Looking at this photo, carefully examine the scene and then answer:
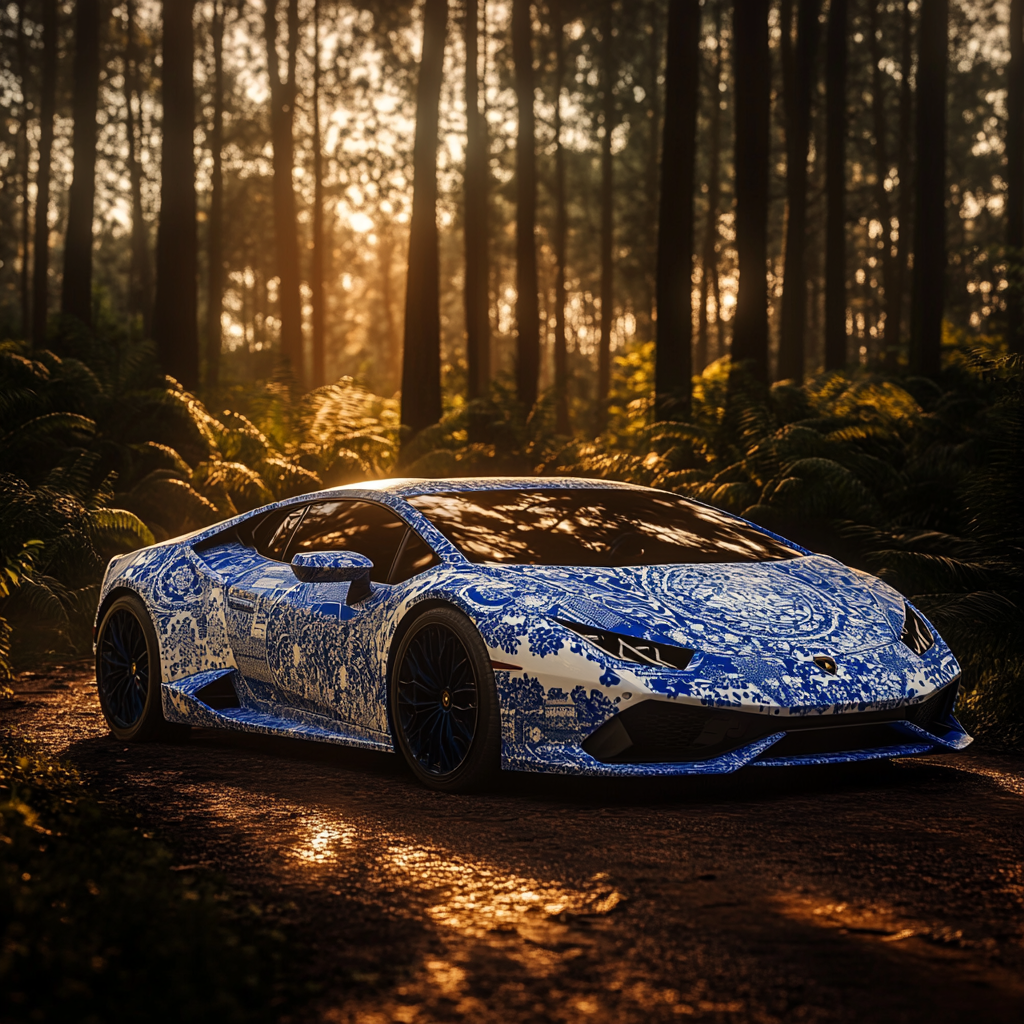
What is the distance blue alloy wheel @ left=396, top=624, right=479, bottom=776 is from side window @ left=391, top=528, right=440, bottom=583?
39cm

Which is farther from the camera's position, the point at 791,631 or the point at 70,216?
the point at 70,216

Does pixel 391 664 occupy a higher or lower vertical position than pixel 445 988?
higher

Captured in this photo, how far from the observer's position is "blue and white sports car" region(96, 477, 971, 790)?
4.98 m

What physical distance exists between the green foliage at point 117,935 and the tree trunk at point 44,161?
33066mm

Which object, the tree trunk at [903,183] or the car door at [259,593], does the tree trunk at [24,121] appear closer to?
the tree trunk at [903,183]

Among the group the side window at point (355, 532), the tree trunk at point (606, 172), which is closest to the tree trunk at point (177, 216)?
the side window at point (355, 532)

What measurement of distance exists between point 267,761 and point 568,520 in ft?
6.09

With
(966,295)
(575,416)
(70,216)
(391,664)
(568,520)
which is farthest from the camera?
(966,295)

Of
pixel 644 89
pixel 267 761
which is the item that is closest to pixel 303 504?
pixel 267 761

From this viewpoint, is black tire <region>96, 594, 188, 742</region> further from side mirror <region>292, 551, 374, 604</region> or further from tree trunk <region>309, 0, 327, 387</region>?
tree trunk <region>309, 0, 327, 387</region>

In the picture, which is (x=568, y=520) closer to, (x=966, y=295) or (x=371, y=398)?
(x=371, y=398)

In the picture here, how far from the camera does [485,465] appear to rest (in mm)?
17031

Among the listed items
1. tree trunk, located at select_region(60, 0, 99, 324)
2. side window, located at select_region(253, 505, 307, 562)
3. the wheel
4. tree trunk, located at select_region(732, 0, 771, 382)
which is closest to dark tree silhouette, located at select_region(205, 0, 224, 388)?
tree trunk, located at select_region(60, 0, 99, 324)

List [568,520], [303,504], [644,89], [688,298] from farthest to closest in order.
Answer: [644,89] < [688,298] < [303,504] < [568,520]
